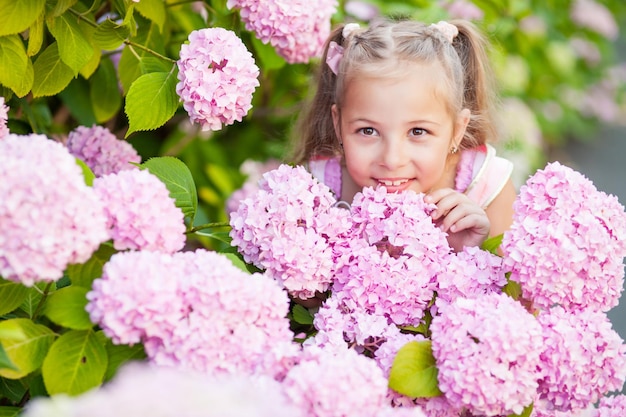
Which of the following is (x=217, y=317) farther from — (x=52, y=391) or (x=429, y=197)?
(x=429, y=197)

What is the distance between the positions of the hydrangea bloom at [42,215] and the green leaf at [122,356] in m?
0.21

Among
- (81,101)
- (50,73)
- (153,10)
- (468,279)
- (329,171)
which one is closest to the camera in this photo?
(468,279)

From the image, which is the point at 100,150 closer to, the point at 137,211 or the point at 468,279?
the point at 137,211

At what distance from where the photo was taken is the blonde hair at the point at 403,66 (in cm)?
208

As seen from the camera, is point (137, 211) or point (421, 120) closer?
point (137, 211)

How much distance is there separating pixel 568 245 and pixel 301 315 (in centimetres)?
62

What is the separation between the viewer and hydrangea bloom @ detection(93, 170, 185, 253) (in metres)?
1.47

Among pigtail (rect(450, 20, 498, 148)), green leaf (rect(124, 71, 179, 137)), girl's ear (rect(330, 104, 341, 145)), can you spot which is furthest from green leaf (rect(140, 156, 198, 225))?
pigtail (rect(450, 20, 498, 148))

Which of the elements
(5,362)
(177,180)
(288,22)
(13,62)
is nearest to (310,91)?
(288,22)

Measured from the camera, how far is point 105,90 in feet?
8.11

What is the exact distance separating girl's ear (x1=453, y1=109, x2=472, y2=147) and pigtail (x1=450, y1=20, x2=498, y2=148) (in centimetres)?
13

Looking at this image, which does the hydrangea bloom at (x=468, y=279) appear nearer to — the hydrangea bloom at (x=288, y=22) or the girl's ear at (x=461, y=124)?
the girl's ear at (x=461, y=124)

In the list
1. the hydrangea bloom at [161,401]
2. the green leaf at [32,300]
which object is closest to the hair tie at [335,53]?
the green leaf at [32,300]

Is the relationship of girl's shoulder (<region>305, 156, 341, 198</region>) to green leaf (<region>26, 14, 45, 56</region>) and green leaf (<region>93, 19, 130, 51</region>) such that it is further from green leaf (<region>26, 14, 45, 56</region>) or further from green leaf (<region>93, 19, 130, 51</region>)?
green leaf (<region>26, 14, 45, 56</region>)
